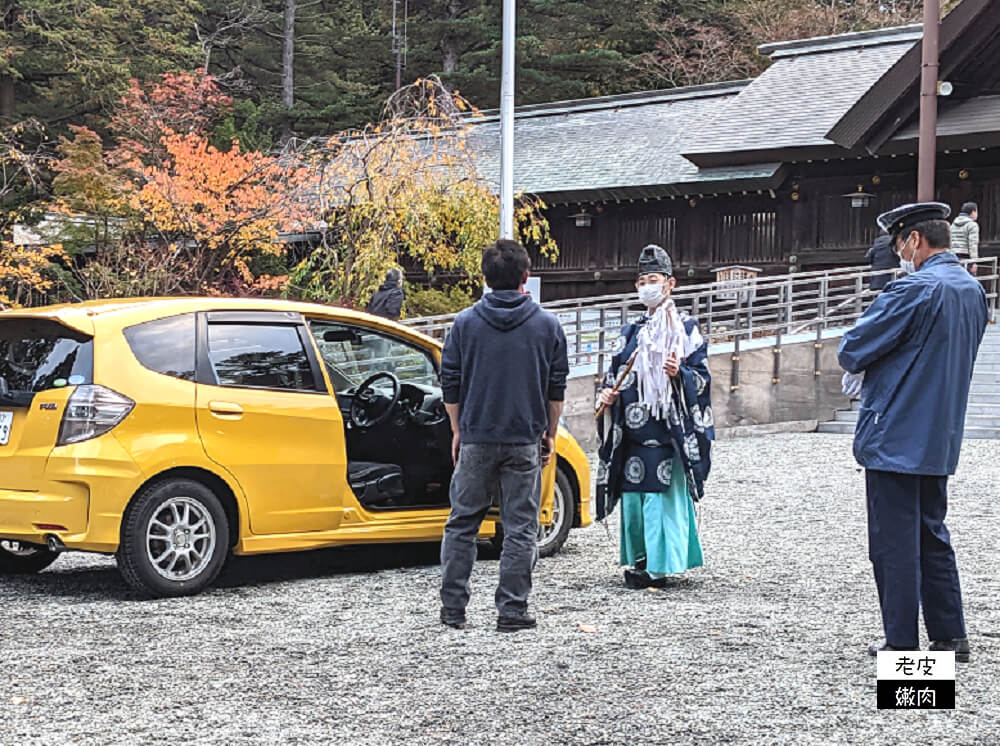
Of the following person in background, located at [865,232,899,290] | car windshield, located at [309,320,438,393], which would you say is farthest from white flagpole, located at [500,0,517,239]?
car windshield, located at [309,320,438,393]

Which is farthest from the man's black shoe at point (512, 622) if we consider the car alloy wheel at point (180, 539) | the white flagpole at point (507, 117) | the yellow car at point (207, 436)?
the white flagpole at point (507, 117)

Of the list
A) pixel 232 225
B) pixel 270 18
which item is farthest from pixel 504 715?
pixel 270 18

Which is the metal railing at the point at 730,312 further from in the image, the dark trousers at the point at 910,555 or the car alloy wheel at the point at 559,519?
the dark trousers at the point at 910,555

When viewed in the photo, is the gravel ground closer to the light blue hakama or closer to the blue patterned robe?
the light blue hakama

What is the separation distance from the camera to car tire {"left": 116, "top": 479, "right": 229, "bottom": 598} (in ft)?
22.8

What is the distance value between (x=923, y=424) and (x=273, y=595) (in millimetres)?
3662

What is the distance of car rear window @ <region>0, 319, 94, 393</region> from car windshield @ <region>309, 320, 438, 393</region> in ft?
4.74

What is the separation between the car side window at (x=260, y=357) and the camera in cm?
752

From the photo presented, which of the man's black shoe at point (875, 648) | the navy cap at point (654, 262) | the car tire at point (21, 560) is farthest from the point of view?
the car tire at point (21, 560)

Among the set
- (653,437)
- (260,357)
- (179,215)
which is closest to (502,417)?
(653,437)

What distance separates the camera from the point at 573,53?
41.1m

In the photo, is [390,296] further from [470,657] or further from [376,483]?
[470,657]

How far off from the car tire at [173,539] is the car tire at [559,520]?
2004mm

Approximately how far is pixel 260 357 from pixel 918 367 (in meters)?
3.78
